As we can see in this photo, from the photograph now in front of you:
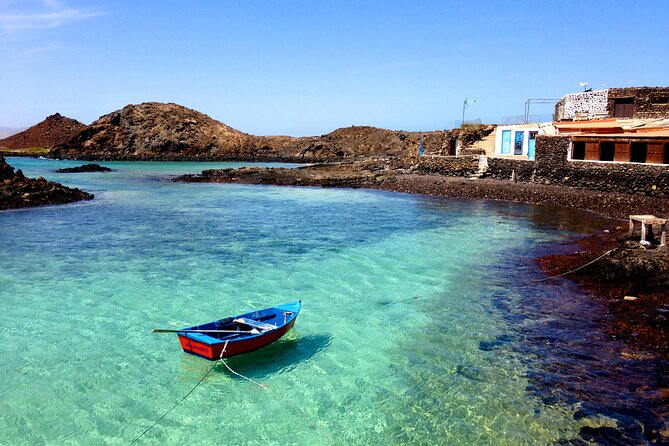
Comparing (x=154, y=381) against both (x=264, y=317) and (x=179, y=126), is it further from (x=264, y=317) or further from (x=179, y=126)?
(x=179, y=126)

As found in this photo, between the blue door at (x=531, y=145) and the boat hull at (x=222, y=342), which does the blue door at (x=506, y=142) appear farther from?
the boat hull at (x=222, y=342)

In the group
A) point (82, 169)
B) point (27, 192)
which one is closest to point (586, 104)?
point (27, 192)

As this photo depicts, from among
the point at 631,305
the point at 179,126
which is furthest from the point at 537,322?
the point at 179,126

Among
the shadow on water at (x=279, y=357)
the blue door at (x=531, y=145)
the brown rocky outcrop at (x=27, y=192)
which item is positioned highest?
the blue door at (x=531, y=145)

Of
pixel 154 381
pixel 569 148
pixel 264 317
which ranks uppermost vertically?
pixel 569 148

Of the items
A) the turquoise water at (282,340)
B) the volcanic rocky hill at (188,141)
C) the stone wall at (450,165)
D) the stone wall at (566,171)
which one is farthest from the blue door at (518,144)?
the volcanic rocky hill at (188,141)

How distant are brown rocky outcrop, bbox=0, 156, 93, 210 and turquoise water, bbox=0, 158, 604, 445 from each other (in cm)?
696

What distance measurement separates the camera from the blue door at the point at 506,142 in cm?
4543

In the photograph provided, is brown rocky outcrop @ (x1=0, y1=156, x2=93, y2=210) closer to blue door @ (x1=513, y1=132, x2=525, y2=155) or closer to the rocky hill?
blue door @ (x1=513, y1=132, x2=525, y2=155)

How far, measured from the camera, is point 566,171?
36.3 meters

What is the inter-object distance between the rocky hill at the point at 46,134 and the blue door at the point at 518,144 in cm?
11457

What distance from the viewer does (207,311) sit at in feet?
48.2

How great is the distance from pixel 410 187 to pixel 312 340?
32.7 metres

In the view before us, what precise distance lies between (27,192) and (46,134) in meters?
110
